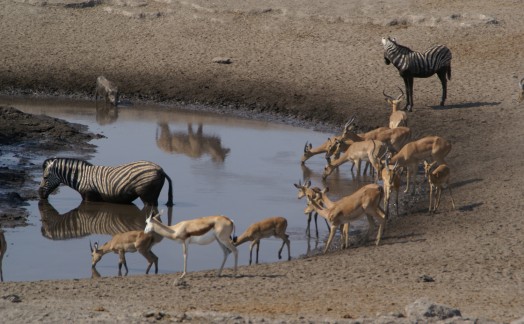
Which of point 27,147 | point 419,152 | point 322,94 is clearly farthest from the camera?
point 322,94

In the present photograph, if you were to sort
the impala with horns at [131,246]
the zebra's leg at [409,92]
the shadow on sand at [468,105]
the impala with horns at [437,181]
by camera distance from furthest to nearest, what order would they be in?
the zebra's leg at [409,92] → the shadow on sand at [468,105] → the impala with horns at [437,181] → the impala with horns at [131,246]

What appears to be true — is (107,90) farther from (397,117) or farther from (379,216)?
(379,216)

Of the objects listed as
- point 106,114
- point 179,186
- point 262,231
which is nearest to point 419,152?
point 179,186

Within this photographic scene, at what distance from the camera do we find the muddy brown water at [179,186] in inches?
609

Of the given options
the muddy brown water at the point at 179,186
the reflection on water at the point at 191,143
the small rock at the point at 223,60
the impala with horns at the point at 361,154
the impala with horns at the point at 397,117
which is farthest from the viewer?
the small rock at the point at 223,60

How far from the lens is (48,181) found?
19.2 meters

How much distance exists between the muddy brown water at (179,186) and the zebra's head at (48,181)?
19 cm

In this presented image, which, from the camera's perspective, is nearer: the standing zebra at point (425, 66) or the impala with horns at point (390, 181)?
the impala with horns at point (390, 181)

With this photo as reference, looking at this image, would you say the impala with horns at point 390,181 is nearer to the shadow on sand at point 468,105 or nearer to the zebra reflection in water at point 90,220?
the zebra reflection in water at point 90,220

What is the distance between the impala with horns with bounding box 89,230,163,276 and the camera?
14.6m

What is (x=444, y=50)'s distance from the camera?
2511cm

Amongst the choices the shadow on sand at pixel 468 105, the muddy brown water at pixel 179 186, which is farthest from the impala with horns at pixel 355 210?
the shadow on sand at pixel 468 105

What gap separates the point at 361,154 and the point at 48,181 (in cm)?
525

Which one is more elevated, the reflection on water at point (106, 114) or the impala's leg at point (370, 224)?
the reflection on water at point (106, 114)
